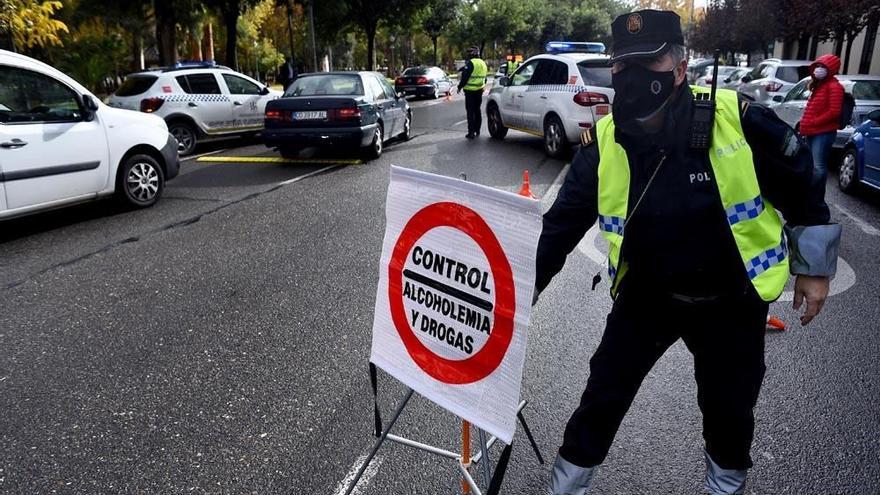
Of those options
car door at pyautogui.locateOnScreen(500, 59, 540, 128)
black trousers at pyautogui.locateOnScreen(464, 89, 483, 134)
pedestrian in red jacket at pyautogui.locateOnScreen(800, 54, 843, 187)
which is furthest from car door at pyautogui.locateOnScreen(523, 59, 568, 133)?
pedestrian in red jacket at pyautogui.locateOnScreen(800, 54, 843, 187)

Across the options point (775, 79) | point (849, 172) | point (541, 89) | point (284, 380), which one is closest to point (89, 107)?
point (284, 380)

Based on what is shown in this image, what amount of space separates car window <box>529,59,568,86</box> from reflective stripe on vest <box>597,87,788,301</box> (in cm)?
936

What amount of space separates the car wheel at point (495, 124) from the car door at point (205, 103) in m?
5.23

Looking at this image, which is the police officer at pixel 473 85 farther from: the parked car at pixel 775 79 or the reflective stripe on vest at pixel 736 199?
the reflective stripe on vest at pixel 736 199

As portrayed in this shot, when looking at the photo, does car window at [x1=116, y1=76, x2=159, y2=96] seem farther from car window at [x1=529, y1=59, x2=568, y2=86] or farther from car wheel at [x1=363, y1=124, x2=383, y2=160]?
car window at [x1=529, y1=59, x2=568, y2=86]

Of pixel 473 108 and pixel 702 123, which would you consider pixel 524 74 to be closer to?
pixel 473 108

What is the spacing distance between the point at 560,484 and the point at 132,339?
9.98 ft

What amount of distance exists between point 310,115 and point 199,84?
9.77 ft

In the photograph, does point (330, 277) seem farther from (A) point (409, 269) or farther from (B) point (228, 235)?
(A) point (409, 269)

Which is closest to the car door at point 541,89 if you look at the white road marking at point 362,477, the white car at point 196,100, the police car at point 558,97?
the police car at point 558,97

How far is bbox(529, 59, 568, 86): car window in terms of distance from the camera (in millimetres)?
11133

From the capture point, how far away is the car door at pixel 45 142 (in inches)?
253

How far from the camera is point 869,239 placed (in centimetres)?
654

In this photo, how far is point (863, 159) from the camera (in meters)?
8.29
